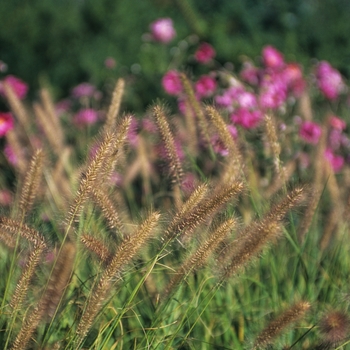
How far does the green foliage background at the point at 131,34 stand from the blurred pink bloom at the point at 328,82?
113 centimetres

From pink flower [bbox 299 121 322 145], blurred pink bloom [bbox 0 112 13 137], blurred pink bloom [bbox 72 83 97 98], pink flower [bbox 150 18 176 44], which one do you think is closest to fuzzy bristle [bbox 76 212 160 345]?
blurred pink bloom [bbox 0 112 13 137]

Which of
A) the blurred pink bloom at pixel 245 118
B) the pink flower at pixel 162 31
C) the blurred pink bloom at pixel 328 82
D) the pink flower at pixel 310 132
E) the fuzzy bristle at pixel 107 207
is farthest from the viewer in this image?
the pink flower at pixel 162 31

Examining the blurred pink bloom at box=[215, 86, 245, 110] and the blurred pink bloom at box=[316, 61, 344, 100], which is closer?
the blurred pink bloom at box=[215, 86, 245, 110]

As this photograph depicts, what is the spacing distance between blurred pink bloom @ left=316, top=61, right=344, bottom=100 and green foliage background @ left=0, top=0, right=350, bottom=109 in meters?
1.13

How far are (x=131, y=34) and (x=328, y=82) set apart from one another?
6.98 feet

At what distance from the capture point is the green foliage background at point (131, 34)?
23.1ft

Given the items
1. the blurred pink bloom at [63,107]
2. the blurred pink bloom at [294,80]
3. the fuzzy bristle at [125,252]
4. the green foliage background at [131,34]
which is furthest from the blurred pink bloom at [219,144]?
the green foliage background at [131,34]

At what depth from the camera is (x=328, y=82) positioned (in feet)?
19.5

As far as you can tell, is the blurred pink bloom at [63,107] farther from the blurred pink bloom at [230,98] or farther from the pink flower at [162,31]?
the blurred pink bloom at [230,98]

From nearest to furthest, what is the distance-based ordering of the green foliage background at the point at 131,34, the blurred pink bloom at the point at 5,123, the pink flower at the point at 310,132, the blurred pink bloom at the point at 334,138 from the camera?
the blurred pink bloom at the point at 5,123 → the pink flower at the point at 310,132 → the blurred pink bloom at the point at 334,138 → the green foliage background at the point at 131,34

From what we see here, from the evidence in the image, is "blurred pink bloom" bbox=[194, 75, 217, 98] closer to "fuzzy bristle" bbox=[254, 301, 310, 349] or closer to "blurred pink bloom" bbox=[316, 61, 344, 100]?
"blurred pink bloom" bbox=[316, 61, 344, 100]

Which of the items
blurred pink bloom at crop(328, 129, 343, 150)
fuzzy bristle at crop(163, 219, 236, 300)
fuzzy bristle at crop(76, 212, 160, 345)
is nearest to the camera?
fuzzy bristle at crop(76, 212, 160, 345)

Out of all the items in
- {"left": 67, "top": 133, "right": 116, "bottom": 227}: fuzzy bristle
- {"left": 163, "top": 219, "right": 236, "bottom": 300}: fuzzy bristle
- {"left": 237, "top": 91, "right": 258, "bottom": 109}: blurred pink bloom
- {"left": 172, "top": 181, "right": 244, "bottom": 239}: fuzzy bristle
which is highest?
{"left": 67, "top": 133, "right": 116, "bottom": 227}: fuzzy bristle

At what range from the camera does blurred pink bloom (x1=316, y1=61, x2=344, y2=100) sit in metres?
5.89
